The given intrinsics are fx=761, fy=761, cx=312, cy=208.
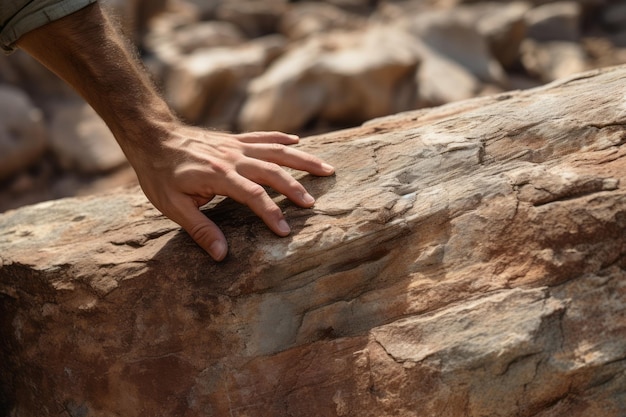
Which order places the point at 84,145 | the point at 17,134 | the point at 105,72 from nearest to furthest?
the point at 105,72
the point at 17,134
the point at 84,145

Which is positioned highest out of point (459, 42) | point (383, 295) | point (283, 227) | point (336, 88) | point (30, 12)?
point (30, 12)

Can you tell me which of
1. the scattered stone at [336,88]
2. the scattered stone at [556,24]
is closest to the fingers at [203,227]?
the scattered stone at [336,88]

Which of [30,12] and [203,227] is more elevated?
[30,12]

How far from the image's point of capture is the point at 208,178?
1933mm

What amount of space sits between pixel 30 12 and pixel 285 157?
0.76 m

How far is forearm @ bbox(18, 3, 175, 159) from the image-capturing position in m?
1.99

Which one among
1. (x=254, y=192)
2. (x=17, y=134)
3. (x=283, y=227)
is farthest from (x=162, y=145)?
(x=17, y=134)

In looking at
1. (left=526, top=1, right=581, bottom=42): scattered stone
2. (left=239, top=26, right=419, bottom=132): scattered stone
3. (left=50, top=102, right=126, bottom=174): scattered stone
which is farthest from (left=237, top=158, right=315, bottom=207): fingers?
(left=526, top=1, right=581, bottom=42): scattered stone

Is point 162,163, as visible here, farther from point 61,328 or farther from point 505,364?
point 505,364

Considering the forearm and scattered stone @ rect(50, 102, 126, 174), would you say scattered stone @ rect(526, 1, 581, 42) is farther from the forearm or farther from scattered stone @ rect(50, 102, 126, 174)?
the forearm

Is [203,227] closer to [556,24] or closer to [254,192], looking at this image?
[254,192]

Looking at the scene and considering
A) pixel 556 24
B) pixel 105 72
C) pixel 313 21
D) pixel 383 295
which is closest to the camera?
pixel 383 295

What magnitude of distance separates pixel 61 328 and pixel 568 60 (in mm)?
7411

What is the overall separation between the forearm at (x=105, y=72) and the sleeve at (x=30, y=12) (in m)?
0.03
